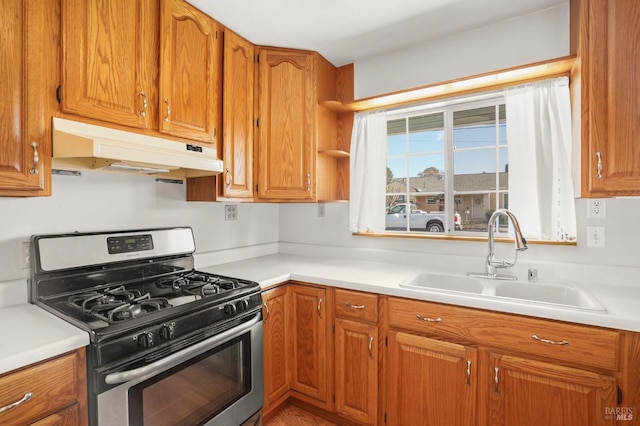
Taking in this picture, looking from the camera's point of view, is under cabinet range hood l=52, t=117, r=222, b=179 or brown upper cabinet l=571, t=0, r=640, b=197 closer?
under cabinet range hood l=52, t=117, r=222, b=179

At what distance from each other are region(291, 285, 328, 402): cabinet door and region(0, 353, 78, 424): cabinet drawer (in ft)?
3.79

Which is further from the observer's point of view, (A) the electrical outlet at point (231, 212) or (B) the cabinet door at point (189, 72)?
(A) the electrical outlet at point (231, 212)

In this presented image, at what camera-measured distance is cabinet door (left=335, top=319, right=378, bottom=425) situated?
175 centimetres

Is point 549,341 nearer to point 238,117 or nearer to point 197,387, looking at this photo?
point 197,387

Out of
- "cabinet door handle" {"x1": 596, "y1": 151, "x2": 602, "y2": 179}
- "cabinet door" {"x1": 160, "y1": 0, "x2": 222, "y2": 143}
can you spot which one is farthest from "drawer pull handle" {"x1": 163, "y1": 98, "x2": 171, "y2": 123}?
"cabinet door handle" {"x1": 596, "y1": 151, "x2": 602, "y2": 179}

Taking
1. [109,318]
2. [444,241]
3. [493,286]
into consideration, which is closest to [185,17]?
[109,318]

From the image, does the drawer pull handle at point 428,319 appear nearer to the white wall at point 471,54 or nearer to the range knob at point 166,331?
the range knob at point 166,331

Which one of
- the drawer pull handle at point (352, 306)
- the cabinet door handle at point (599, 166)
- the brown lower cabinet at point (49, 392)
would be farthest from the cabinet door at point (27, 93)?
the cabinet door handle at point (599, 166)

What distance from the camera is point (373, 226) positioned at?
239 centimetres

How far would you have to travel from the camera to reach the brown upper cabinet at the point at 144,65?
1312mm

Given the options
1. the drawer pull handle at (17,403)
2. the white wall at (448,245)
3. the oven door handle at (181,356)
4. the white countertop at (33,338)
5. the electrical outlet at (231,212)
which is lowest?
the oven door handle at (181,356)

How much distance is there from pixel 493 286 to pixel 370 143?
125 centimetres

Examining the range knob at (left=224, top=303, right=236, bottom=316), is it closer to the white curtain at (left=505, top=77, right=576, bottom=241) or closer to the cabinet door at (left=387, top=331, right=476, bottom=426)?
the cabinet door at (left=387, top=331, right=476, bottom=426)

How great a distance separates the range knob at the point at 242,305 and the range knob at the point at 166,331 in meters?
0.35
